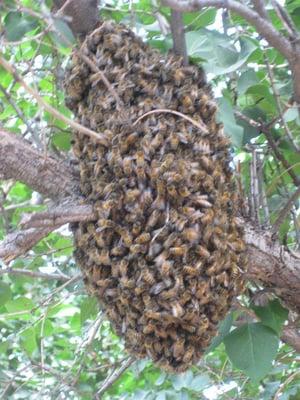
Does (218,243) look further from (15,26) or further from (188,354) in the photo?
(15,26)

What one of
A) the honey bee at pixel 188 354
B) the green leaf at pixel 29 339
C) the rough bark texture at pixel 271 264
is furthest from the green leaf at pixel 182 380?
the honey bee at pixel 188 354

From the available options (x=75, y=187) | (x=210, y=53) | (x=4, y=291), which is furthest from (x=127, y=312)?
(x=210, y=53)

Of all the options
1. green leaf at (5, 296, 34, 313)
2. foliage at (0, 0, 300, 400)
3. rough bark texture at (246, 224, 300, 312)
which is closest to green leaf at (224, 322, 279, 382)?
foliage at (0, 0, 300, 400)

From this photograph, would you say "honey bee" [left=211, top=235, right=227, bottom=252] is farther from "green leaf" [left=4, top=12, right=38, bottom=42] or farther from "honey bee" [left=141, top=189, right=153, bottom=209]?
"green leaf" [left=4, top=12, right=38, bottom=42]

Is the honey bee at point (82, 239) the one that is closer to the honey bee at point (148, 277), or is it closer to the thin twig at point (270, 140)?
the honey bee at point (148, 277)

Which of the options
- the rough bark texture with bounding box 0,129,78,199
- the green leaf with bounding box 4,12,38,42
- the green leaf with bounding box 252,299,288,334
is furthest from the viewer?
the green leaf with bounding box 252,299,288,334

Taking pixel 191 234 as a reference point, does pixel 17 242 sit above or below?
above

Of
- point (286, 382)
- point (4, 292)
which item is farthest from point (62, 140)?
point (286, 382)
